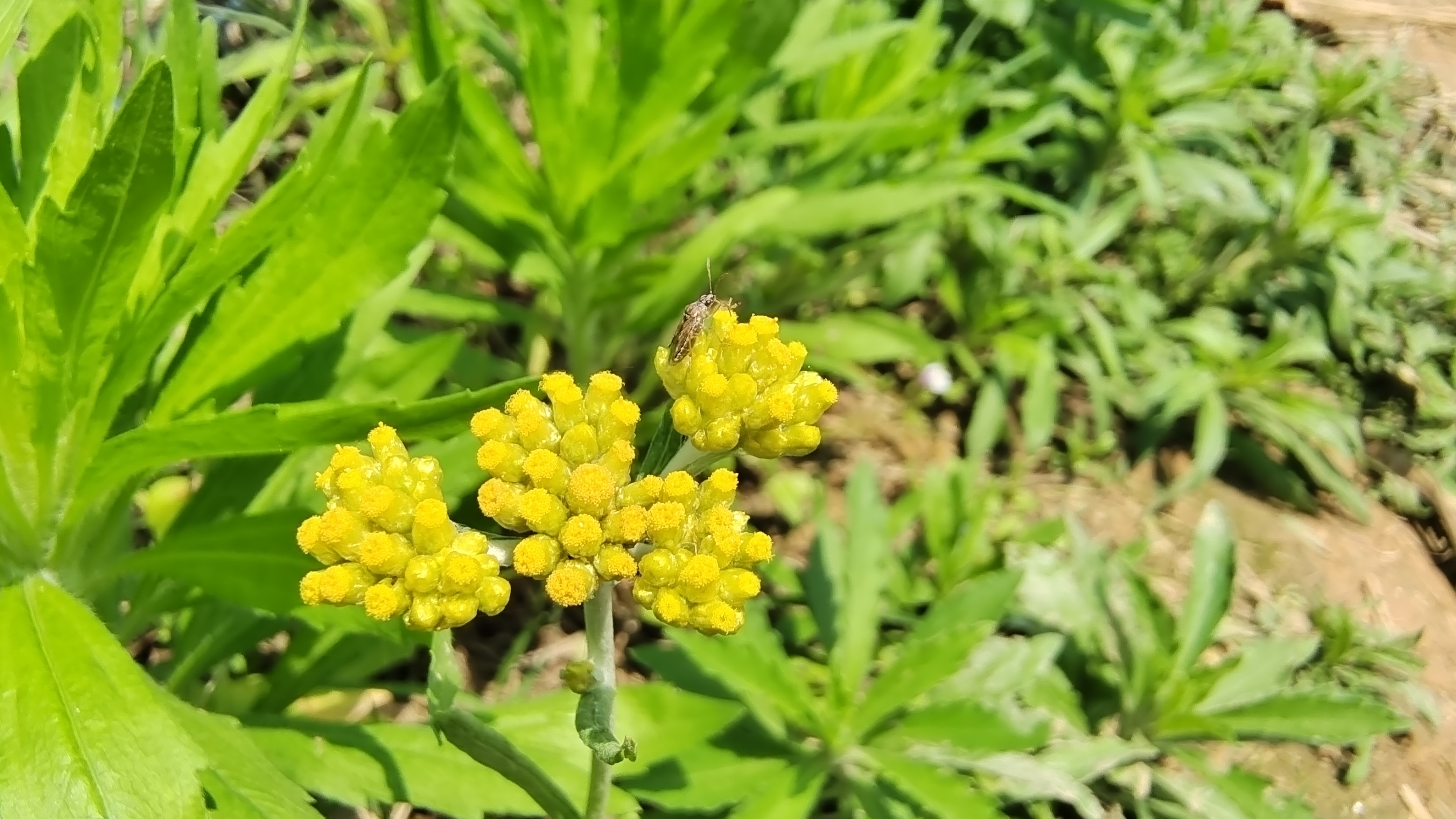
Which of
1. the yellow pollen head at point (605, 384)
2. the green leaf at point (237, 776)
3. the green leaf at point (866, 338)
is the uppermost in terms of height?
the yellow pollen head at point (605, 384)

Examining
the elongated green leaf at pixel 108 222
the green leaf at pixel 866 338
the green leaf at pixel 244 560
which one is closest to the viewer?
the elongated green leaf at pixel 108 222

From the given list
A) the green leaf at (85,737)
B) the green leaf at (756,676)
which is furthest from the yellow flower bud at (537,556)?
the green leaf at (756,676)

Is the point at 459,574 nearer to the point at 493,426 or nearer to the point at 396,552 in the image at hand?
the point at 396,552

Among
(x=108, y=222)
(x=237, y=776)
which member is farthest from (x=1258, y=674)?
(x=108, y=222)

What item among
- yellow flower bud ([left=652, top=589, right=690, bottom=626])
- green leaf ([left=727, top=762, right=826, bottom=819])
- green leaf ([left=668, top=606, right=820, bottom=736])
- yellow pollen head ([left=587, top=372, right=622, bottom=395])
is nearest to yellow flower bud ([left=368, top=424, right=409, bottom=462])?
yellow pollen head ([left=587, top=372, right=622, bottom=395])

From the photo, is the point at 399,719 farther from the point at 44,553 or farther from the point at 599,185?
the point at 599,185

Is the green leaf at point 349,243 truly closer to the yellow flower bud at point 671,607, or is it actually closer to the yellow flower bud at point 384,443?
the yellow flower bud at point 384,443
